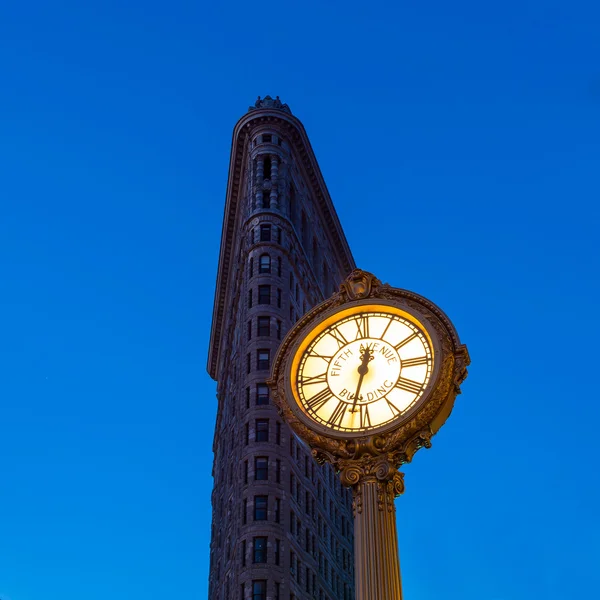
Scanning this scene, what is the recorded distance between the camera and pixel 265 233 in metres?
81.4

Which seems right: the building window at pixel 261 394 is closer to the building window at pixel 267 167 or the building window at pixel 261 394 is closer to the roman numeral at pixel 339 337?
the building window at pixel 267 167

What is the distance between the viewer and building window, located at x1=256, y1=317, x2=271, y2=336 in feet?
243

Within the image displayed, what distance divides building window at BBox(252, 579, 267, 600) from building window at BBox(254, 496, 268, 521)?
4206mm

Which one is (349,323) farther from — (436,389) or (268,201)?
(268,201)

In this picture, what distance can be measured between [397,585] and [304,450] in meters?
63.0

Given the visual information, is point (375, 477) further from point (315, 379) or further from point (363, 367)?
point (315, 379)

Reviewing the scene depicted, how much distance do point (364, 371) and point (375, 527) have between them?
178 centimetres

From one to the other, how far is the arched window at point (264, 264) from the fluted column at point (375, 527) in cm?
6747

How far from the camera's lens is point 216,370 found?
107 m

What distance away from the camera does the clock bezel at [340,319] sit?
1077 cm

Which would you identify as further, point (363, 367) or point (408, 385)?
point (363, 367)

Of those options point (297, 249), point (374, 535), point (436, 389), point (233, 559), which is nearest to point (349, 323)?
point (436, 389)

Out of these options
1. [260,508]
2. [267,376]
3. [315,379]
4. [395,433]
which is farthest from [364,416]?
[267,376]

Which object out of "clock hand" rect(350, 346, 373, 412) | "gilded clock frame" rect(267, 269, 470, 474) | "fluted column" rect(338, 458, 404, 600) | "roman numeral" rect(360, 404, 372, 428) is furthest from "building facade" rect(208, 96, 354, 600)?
"fluted column" rect(338, 458, 404, 600)
